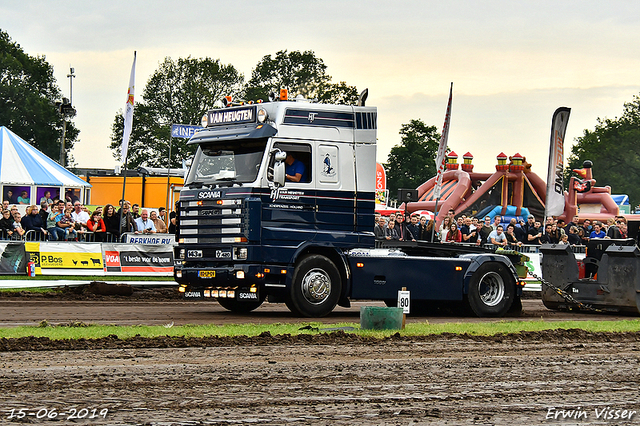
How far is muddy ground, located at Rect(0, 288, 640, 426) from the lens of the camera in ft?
23.0

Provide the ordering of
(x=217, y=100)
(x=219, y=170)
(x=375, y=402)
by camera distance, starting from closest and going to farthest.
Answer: (x=375, y=402) < (x=219, y=170) < (x=217, y=100)

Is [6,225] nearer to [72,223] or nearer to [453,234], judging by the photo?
[72,223]

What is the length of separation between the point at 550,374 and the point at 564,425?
8.14 feet

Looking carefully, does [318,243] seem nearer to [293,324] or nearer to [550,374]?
[293,324]

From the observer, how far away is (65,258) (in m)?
22.7

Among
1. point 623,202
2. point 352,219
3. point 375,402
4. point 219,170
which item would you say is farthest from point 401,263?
point 623,202

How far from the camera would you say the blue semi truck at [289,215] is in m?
15.1

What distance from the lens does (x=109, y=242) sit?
77.2 feet

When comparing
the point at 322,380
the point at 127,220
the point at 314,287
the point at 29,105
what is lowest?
the point at 322,380

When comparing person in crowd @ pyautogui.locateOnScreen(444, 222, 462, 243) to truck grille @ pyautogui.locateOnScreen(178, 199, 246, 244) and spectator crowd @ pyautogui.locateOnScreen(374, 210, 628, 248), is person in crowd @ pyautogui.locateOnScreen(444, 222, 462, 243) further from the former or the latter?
truck grille @ pyautogui.locateOnScreen(178, 199, 246, 244)

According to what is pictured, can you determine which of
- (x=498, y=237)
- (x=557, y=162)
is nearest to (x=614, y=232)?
(x=498, y=237)

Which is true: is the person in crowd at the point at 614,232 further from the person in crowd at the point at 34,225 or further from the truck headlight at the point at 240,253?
the person in crowd at the point at 34,225

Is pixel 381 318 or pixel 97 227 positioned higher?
pixel 97 227

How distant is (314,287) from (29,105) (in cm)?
7885
